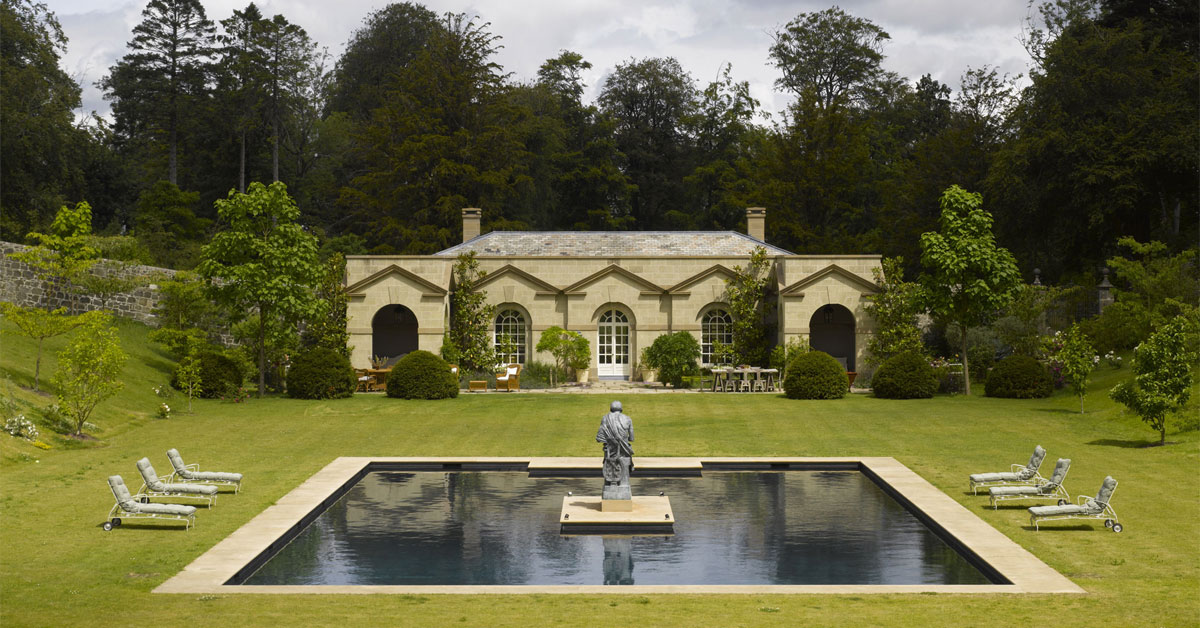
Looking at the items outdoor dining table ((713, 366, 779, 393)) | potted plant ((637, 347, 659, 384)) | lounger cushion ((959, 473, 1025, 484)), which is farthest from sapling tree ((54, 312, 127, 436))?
potted plant ((637, 347, 659, 384))

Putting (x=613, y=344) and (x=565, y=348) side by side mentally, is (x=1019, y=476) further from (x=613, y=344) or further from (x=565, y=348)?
(x=613, y=344)

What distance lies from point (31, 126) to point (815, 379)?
33.3 m

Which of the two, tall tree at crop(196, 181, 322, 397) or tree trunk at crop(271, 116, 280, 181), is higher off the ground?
tree trunk at crop(271, 116, 280, 181)

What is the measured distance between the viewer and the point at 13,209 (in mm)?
50125

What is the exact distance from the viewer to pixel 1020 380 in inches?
1395

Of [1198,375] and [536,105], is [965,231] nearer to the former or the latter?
[1198,375]

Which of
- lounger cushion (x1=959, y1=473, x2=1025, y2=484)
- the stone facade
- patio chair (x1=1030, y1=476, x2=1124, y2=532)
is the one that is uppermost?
the stone facade

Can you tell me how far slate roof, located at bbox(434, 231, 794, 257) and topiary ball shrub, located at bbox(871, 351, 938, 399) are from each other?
8624 mm

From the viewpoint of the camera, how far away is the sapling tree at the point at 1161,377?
24.6 meters

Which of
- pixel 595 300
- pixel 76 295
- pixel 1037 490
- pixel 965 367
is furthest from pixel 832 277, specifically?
pixel 76 295

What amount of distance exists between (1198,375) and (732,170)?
3698 centimetres

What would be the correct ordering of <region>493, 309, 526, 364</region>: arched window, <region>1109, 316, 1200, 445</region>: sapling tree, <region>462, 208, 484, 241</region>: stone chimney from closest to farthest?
<region>1109, 316, 1200, 445</region>: sapling tree, <region>493, 309, 526, 364</region>: arched window, <region>462, 208, 484, 241</region>: stone chimney

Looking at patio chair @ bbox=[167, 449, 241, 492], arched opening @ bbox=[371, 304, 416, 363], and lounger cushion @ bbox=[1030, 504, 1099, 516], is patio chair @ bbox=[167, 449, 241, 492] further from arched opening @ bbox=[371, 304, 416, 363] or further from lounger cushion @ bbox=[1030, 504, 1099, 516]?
arched opening @ bbox=[371, 304, 416, 363]

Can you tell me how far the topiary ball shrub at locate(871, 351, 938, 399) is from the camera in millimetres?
35375
